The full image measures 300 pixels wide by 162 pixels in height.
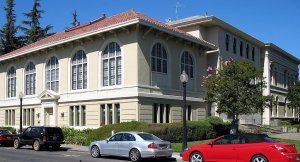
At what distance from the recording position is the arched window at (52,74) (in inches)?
1378

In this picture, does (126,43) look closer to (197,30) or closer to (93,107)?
(93,107)

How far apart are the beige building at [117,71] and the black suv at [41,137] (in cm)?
557

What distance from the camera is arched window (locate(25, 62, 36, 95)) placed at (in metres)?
38.0

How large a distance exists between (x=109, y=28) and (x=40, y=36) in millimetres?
40951

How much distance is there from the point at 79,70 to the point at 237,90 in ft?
44.7

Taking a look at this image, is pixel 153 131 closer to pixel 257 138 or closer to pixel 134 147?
pixel 134 147

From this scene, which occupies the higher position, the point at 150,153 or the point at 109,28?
the point at 109,28

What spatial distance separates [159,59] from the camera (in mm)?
29938

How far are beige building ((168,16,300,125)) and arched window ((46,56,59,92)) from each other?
11.7m

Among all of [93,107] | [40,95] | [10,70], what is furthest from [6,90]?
[93,107]

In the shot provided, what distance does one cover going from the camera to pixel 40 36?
66188 mm

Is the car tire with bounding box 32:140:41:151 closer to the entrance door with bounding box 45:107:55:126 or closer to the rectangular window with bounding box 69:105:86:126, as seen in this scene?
the rectangular window with bounding box 69:105:86:126

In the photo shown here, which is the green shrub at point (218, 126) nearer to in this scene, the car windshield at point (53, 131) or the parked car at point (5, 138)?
the car windshield at point (53, 131)

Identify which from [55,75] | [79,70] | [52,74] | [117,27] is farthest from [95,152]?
[52,74]
